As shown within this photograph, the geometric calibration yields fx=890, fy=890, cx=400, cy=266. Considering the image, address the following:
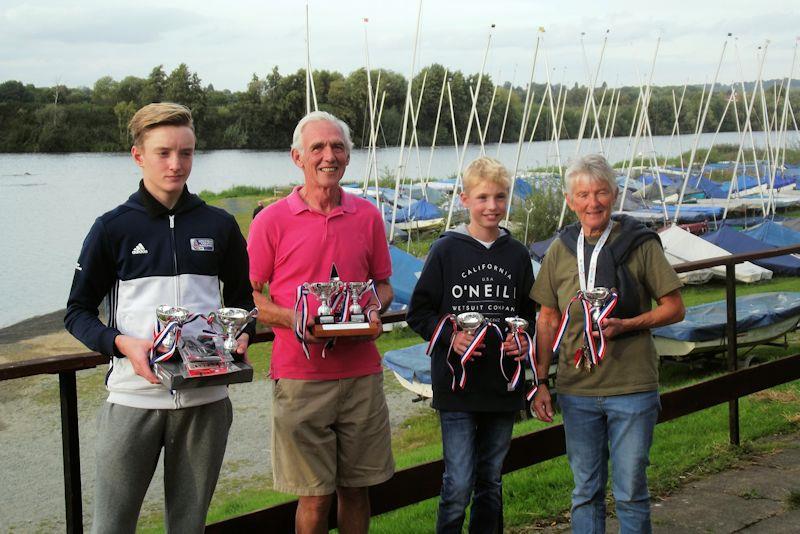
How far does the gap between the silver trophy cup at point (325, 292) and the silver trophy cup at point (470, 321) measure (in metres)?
0.49

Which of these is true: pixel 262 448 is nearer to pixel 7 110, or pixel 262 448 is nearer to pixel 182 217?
pixel 182 217

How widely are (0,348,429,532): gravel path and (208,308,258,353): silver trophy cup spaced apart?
20.3 ft

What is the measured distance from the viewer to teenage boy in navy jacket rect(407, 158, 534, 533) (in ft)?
11.4

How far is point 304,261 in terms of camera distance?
3.23 meters

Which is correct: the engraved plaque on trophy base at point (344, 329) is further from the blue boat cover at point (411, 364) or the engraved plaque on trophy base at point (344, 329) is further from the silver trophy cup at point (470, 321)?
the blue boat cover at point (411, 364)

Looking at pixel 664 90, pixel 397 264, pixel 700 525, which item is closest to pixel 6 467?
pixel 700 525

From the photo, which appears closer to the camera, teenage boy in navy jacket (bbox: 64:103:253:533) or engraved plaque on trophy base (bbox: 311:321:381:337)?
teenage boy in navy jacket (bbox: 64:103:253:533)

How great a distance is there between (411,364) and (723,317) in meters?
4.59

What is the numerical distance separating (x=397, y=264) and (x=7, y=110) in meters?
48.7

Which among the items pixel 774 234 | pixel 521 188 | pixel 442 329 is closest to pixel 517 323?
pixel 442 329

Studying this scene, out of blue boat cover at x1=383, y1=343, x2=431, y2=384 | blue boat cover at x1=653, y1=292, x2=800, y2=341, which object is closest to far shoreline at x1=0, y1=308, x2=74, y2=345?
blue boat cover at x1=383, y1=343, x2=431, y2=384

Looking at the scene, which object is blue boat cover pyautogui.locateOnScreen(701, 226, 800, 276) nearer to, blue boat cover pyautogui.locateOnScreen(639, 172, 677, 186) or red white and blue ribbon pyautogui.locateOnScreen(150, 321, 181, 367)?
blue boat cover pyautogui.locateOnScreen(639, 172, 677, 186)

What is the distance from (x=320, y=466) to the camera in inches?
128

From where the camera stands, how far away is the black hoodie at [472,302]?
347 centimetres
